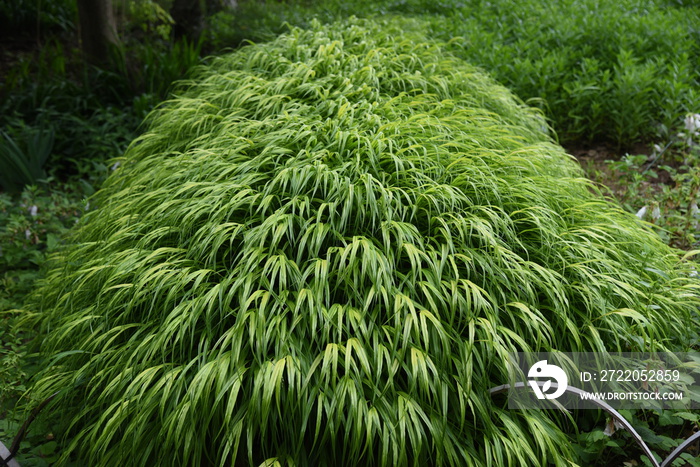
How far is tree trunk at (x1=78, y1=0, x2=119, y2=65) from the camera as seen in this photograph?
5367 mm

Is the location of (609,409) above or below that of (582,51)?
below

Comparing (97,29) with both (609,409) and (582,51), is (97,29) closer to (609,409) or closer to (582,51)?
(582,51)

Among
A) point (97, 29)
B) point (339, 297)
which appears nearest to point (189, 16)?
point (97, 29)

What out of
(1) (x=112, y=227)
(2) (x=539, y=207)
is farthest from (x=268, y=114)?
(2) (x=539, y=207)

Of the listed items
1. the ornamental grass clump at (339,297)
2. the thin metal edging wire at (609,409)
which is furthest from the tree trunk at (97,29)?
the thin metal edging wire at (609,409)

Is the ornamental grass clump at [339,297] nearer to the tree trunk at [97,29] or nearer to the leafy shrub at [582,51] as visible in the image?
the leafy shrub at [582,51]

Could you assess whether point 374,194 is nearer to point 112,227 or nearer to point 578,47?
point 112,227

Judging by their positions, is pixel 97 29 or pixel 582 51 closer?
pixel 582 51

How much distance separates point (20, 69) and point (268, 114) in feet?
13.0

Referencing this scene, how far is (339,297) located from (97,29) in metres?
4.88
